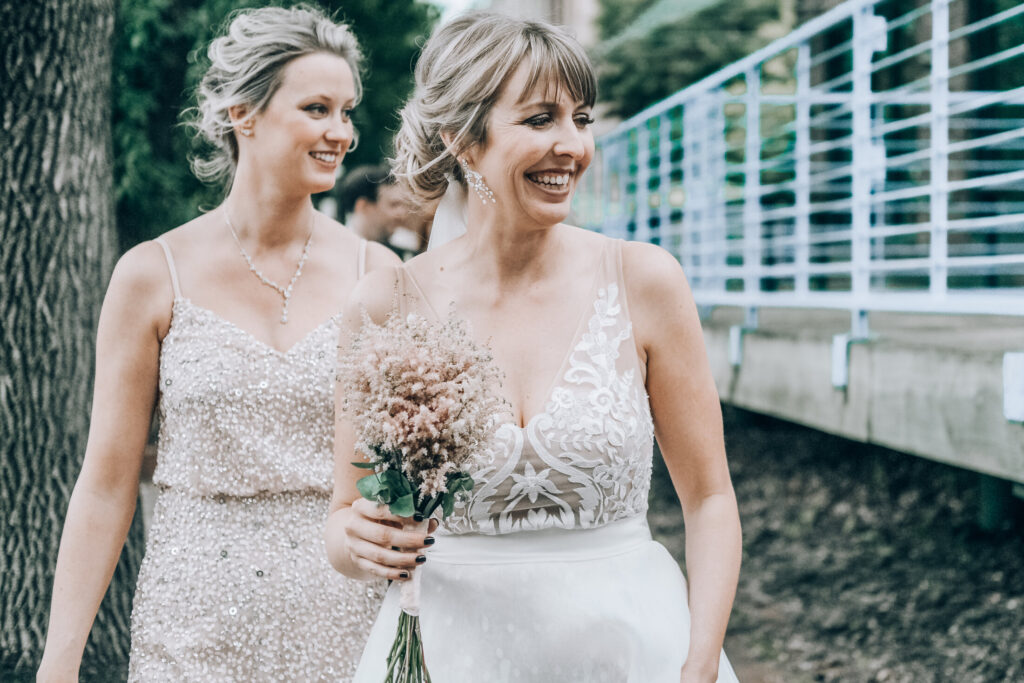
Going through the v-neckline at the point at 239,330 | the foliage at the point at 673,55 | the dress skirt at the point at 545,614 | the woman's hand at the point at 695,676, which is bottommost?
the woman's hand at the point at 695,676

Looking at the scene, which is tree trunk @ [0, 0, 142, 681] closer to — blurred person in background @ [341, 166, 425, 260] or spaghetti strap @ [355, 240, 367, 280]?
blurred person in background @ [341, 166, 425, 260]

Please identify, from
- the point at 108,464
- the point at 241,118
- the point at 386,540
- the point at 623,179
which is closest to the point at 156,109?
the point at 241,118

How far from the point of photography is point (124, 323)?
2.63 meters

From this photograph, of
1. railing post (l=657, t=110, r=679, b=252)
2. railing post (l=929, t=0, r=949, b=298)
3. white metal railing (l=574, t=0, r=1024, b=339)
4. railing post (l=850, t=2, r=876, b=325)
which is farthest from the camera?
railing post (l=657, t=110, r=679, b=252)

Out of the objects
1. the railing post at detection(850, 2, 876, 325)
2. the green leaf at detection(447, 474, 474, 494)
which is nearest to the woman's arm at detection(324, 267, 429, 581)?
the green leaf at detection(447, 474, 474, 494)

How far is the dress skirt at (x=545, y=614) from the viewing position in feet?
7.24

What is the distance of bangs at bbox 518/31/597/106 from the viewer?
84.7 inches

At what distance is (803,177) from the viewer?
21.5ft

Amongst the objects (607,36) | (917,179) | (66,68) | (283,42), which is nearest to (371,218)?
(66,68)

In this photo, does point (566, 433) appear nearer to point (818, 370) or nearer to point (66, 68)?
point (66, 68)

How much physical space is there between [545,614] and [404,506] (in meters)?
0.51

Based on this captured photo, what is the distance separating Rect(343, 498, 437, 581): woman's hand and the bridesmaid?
0.69 metres

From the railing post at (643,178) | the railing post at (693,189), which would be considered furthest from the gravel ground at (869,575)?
the railing post at (643,178)

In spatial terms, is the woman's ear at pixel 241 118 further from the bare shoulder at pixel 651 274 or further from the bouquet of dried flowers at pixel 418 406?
the bouquet of dried flowers at pixel 418 406
